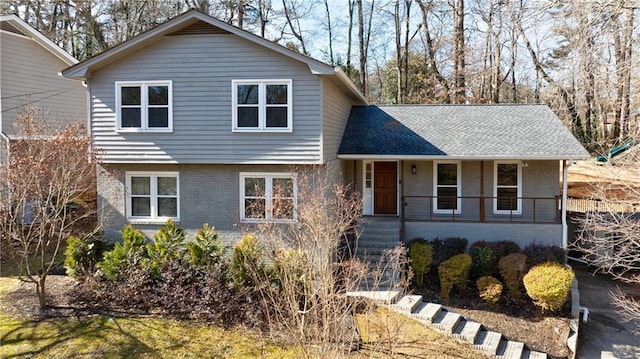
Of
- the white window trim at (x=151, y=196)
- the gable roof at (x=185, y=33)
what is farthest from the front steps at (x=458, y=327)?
the white window trim at (x=151, y=196)

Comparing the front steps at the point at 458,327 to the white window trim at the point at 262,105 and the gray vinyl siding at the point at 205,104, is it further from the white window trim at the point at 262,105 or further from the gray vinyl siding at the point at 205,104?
the white window trim at the point at 262,105

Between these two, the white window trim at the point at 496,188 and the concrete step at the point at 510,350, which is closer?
the concrete step at the point at 510,350

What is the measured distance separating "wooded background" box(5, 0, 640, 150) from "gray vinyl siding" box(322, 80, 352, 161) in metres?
8.45

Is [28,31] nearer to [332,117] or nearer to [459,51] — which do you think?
[332,117]

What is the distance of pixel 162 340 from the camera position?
32.7ft

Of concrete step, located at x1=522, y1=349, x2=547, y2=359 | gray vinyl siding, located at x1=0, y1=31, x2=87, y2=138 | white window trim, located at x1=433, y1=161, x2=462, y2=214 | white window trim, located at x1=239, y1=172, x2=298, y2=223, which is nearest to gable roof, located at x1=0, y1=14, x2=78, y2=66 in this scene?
gray vinyl siding, located at x1=0, y1=31, x2=87, y2=138

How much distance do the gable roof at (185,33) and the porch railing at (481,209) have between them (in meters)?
5.47

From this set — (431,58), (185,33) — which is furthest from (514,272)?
(431,58)

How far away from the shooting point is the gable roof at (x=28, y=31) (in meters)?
17.2

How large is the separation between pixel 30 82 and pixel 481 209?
17.8 meters

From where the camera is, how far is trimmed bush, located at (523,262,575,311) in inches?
461

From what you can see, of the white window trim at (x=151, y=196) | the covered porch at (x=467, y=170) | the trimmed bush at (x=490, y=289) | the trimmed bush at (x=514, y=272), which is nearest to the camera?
the trimmed bush at (x=490, y=289)

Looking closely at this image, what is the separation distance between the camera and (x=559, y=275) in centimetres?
1195

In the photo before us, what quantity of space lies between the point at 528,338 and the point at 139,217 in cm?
1105
